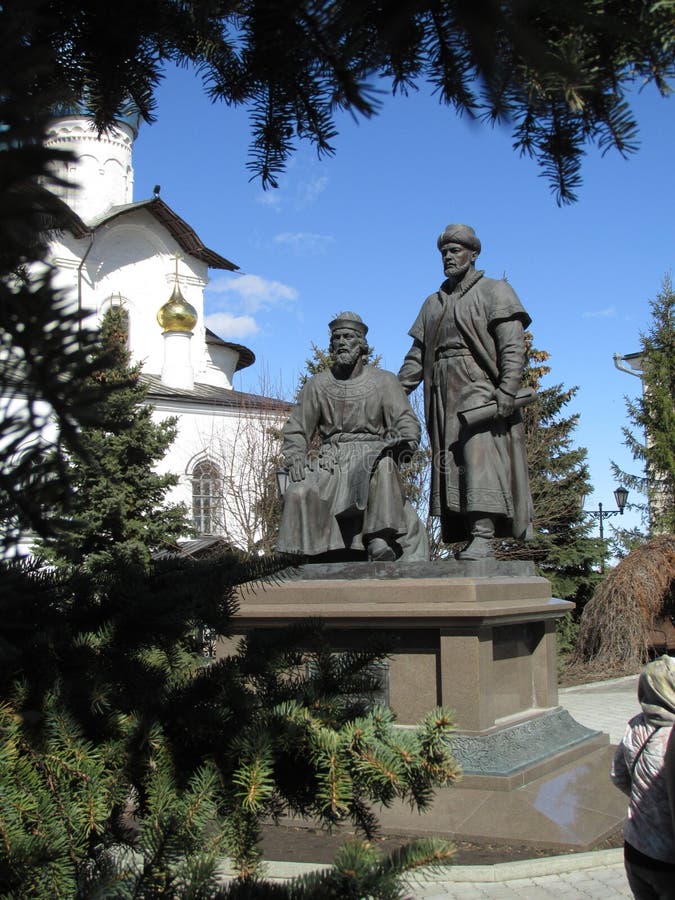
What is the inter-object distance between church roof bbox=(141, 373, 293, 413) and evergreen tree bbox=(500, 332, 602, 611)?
8023mm

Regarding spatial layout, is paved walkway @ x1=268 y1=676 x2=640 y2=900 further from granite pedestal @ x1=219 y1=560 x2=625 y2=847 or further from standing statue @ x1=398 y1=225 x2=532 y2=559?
standing statue @ x1=398 y1=225 x2=532 y2=559

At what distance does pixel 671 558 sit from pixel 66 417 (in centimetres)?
1881

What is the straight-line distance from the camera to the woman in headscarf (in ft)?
12.2

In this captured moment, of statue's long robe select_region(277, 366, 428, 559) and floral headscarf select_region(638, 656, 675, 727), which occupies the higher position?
statue's long robe select_region(277, 366, 428, 559)

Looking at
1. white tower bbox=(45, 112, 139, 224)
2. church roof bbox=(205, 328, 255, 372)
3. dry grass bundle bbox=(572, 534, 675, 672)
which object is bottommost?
dry grass bundle bbox=(572, 534, 675, 672)

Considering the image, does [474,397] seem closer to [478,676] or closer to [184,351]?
[478,676]

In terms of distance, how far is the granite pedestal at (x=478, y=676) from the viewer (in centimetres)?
606

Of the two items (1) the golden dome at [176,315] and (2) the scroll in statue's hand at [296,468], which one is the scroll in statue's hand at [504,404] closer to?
(2) the scroll in statue's hand at [296,468]

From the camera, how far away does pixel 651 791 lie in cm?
378

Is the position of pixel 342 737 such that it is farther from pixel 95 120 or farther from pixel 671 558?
pixel 671 558

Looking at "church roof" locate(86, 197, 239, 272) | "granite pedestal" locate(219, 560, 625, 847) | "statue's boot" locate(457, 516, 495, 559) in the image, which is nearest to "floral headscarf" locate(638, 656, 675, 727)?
"granite pedestal" locate(219, 560, 625, 847)

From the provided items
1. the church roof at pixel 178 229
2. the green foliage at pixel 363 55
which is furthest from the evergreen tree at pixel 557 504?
the green foliage at pixel 363 55

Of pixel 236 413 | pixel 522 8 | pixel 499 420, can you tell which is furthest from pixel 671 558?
pixel 522 8

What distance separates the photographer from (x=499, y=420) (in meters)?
7.88
